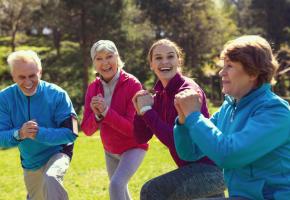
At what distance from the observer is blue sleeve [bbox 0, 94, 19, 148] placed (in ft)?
15.6

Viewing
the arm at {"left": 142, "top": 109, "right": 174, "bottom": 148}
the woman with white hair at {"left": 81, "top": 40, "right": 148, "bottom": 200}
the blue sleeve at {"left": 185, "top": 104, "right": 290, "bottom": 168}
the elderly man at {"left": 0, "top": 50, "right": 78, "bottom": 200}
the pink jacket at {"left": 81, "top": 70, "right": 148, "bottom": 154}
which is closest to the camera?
the blue sleeve at {"left": 185, "top": 104, "right": 290, "bottom": 168}

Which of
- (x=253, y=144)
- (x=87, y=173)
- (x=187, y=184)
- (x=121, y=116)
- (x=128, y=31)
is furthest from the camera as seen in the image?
(x=128, y=31)

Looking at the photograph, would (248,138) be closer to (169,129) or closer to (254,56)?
(254,56)

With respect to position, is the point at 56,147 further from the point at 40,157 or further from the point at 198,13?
the point at 198,13

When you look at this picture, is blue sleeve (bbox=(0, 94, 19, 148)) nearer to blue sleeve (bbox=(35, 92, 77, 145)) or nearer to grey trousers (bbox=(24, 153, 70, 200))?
blue sleeve (bbox=(35, 92, 77, 145))

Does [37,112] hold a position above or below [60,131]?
above

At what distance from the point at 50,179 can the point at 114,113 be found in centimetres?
96

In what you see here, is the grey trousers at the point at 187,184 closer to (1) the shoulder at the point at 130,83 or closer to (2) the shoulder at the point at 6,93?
(1) the shoulder at the point at 130,83

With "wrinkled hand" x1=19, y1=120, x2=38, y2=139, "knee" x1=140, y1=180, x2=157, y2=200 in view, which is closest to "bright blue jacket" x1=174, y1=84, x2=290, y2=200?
"knee" x1=140, y1=180, x2=157, y2=200

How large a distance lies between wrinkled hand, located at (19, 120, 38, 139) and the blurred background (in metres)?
20.7

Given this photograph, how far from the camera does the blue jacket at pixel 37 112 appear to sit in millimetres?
4895

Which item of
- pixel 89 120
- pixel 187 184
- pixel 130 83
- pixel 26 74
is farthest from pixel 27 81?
pixel 187 184

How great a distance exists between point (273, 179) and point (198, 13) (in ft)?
120

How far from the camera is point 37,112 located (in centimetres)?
490
